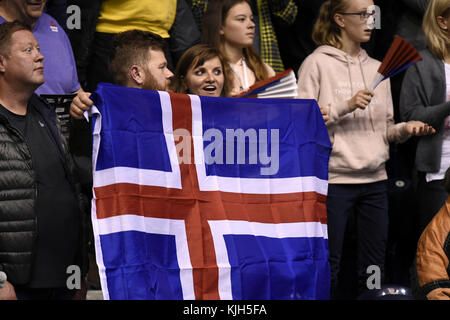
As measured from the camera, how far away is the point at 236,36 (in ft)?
18.7

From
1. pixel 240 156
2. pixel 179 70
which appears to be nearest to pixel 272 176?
pixel 240 156

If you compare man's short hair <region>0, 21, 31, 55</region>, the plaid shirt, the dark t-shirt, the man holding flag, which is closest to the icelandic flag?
the man holding flag

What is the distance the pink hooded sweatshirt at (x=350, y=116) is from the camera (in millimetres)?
5613

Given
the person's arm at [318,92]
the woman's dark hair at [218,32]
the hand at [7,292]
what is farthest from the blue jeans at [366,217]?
the hand at [7,292]

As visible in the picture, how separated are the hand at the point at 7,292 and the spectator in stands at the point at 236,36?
6.97 feet

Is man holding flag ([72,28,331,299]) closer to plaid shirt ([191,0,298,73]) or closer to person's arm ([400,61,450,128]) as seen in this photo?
person's arm ([400,61,450,128])

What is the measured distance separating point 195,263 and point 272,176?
63 centimetres

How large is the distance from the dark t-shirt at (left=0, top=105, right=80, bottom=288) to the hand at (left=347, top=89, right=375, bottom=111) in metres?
1.84

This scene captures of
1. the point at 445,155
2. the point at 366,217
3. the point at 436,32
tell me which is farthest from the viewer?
the point at 436,32

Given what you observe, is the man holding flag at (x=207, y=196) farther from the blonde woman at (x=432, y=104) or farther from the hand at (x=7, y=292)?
the blonde woman at (x=432, y=104)

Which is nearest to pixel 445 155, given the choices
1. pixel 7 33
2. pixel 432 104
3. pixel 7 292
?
pixel 432 104

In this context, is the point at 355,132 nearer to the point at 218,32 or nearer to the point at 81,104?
the point at 218,32

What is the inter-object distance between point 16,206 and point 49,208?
0.18 metres

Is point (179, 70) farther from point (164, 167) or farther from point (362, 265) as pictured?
point (362, 265)
